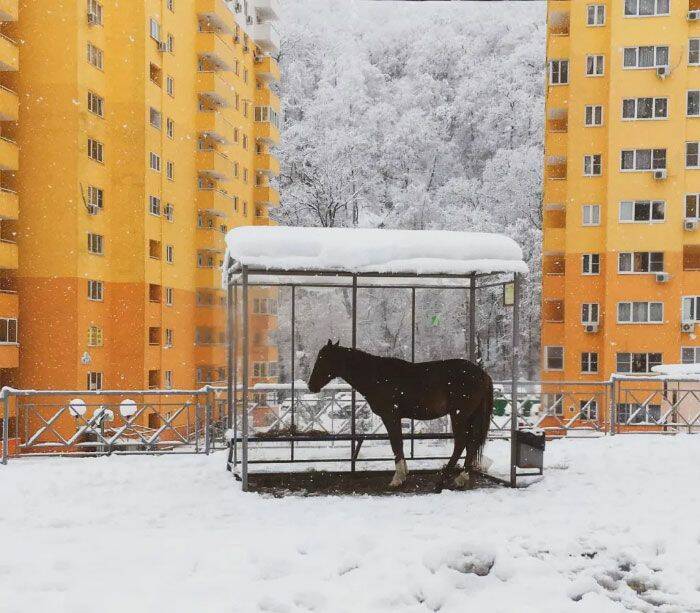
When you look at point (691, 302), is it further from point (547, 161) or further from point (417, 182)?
point (417, 182)

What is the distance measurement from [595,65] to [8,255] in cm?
2906

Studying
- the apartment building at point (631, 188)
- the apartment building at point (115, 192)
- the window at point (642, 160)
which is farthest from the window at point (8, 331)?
the window at point (642, 160)

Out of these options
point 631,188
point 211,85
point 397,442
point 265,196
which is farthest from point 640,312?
point 397,442

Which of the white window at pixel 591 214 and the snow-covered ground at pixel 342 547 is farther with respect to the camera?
the white window at pixel 591 214

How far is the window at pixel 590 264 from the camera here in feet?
133

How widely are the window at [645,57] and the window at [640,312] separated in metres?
11.4

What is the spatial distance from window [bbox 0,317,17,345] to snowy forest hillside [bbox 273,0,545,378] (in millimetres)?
24007

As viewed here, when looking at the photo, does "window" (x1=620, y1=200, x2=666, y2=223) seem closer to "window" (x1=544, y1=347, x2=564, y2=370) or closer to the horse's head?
"window" (x1=544, y1=347, x2=564, y2=370)

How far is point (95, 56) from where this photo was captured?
37.9 meters

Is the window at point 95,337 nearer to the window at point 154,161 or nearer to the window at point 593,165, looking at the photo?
the window at point 154,161

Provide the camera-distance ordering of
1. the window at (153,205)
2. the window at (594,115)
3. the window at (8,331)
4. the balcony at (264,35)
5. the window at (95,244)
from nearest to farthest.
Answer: the window at (8,331) < the window at (95,244) < the window at (594,115) < the window at (153,205) < the balcony at (264,35)

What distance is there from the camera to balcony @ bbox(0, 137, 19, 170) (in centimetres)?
3366

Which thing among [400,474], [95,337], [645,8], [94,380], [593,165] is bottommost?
[94,380]

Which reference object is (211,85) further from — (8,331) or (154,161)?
(8,331)
